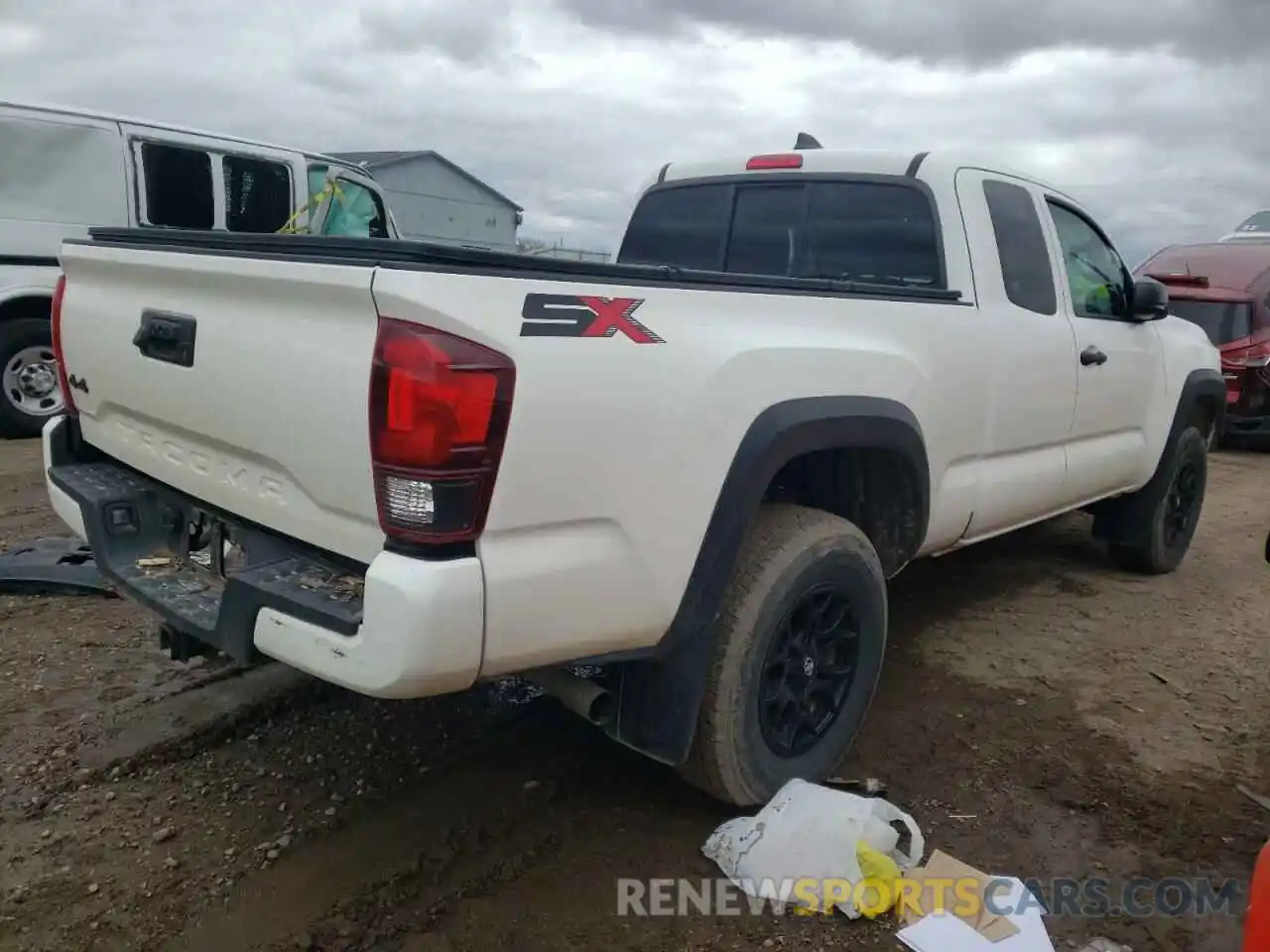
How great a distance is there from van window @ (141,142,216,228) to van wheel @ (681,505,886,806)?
21.4 feet

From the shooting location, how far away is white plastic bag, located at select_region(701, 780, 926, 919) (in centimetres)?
258

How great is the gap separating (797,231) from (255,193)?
19.4 ft

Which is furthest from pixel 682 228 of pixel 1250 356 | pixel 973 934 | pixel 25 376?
pixel 1250 356

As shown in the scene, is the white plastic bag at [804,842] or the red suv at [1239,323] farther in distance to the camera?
the red suv at [1239,323]

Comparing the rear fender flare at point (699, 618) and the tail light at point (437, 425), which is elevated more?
the tail light at point (437, 425)

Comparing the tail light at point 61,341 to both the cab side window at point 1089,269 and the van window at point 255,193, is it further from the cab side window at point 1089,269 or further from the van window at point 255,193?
the van window at point 255,193

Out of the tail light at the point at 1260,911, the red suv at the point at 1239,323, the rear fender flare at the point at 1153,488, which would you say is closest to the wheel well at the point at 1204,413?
the rear fender flare at the point at 1153,488

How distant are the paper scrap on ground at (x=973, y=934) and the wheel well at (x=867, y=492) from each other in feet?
3.82

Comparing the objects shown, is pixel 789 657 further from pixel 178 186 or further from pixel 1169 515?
pixel 178 186

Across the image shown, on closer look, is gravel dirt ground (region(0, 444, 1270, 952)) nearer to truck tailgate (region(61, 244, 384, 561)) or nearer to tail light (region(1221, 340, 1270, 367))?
truck tailgate (region(61, 244, 384, 561))

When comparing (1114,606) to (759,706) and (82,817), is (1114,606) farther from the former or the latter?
(82,817)

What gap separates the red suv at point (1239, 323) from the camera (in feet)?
31.6

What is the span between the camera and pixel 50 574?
4.37 m

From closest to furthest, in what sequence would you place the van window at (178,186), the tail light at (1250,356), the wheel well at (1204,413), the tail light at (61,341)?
the tail light at (61,341) < the wheel well at (1204,413) < the van window at (178,186) < the tail light at (1250,356)
